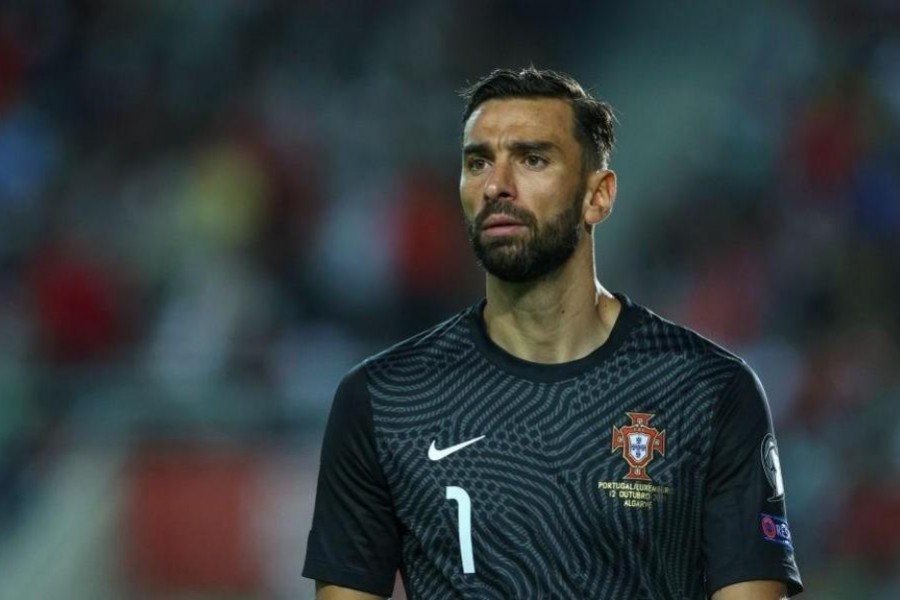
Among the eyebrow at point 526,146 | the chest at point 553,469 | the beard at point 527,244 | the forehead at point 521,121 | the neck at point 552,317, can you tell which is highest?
the forehead at point 521,121

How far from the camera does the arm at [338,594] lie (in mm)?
3818

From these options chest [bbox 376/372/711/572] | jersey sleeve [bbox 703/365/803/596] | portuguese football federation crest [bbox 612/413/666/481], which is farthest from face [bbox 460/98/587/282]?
jersey sleeve [bbox 703/365/803/596]

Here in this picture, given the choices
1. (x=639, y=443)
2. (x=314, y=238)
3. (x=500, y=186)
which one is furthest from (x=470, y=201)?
(x=314, y=238)

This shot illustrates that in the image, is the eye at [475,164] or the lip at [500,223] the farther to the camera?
the eye at [475,164]

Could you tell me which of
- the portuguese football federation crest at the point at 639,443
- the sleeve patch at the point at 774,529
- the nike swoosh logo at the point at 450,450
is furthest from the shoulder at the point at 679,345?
the nike swoosh logo at the point at 450,450

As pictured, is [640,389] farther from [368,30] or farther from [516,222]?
[368,30]

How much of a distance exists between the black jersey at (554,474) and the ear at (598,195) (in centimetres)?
24

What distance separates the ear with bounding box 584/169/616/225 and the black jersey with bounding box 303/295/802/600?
24cm

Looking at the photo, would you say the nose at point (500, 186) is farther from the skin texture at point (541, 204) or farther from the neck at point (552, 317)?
the neck at point (552, 317)

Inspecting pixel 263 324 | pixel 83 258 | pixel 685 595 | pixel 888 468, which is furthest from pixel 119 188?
pixel 685 595

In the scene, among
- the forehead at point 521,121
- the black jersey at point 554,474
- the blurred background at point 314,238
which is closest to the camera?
the black jersey at point 554,474

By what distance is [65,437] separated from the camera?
6969 mm

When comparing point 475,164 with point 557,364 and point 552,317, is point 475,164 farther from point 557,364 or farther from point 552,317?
point 557,364

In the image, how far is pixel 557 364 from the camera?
12.6 ft
